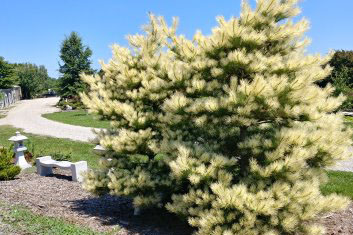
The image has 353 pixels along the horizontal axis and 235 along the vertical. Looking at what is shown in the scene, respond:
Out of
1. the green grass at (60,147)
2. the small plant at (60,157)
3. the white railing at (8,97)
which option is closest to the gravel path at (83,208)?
the small plant at (60,157)

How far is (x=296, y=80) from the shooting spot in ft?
18.1

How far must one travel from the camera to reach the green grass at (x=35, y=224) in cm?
651

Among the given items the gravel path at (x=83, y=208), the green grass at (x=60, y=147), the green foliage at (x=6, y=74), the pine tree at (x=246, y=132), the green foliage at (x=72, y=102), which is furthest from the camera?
the green foliage at (x=6, y=74)

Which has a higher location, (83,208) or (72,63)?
(72,63)

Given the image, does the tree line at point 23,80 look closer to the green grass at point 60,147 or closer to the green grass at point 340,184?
the green grass at point 60,147

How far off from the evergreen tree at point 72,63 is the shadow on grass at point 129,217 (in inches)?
1586

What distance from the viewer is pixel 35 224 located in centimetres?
686

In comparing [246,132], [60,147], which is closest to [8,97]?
[60,147]

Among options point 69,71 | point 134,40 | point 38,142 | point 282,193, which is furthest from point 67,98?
point 282,193

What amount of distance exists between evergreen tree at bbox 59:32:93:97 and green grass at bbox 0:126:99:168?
A: 2634cm

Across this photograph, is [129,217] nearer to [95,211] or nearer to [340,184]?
[95,211]

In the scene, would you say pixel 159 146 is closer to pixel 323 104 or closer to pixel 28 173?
pixel 323 104

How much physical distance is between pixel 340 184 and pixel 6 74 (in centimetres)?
6745

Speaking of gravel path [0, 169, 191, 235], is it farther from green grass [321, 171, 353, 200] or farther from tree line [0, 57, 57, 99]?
tree line [0, 57, 57, 99]
